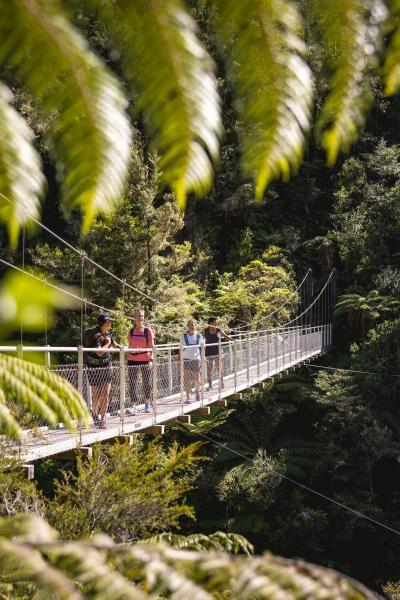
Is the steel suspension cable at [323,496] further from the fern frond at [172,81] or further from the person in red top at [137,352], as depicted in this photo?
the fern frond at [172,81]

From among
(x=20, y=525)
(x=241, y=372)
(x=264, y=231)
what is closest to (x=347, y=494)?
(x=241, y=372)

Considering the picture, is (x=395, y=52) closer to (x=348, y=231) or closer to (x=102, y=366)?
(x=102, y=366)

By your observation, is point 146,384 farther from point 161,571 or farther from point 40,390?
point 161,571

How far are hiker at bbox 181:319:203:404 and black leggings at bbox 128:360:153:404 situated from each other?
3.24 feet

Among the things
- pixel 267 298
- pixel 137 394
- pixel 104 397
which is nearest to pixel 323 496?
pixel 267 298

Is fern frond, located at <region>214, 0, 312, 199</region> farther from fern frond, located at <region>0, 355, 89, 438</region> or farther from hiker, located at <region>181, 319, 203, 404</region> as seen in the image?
hiker, located at <region>181, 319, 203, 404</region>

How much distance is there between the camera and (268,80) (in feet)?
2.18

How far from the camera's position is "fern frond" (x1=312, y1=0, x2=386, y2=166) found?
66cm

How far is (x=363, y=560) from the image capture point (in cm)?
1652

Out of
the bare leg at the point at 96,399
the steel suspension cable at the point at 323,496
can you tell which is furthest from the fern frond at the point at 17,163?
the steel suspension cable at the point at 323,496

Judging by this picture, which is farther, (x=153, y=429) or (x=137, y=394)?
(x=153, y=429)

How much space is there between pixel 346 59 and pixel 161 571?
477 mm

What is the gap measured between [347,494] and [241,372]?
7.20 metres

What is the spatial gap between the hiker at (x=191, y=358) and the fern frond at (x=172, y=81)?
21.8ft
